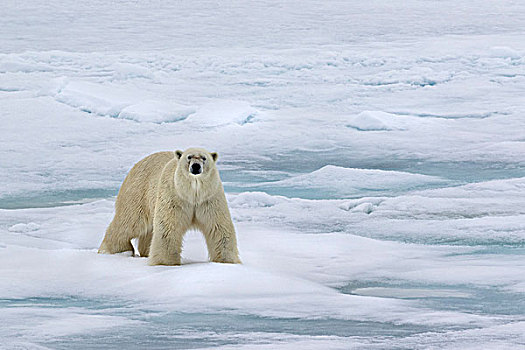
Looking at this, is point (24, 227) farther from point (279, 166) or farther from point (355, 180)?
point (279, 166)

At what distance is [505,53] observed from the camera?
18.4 metres

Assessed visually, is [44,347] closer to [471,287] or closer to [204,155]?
[204,155]

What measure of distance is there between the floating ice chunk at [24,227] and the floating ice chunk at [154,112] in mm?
6076

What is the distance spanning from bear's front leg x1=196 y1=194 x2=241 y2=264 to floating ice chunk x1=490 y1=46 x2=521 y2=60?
49.2 ft

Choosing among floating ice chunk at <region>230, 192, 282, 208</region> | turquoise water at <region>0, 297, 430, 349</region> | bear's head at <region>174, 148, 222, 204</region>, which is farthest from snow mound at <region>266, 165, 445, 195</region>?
turquoise water at <region>0, 297, 430, 349</region>

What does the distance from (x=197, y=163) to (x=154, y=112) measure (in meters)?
8.45

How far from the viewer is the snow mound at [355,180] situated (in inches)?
320

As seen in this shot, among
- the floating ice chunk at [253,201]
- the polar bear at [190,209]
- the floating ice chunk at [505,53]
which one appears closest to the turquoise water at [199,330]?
the polar bear at [190,209]

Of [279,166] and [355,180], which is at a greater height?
[279,166]

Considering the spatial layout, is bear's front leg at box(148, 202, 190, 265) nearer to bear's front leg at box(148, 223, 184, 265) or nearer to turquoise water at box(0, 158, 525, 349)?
bear's front leg at box(148, 223, 184, 265)

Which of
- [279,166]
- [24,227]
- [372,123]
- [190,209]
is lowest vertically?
[190,209]

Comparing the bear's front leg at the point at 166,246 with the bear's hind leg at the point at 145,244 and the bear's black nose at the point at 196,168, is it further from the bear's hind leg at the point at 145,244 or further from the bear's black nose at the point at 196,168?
the bear's hind leg at the point at 145,244

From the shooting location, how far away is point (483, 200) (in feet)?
23.5

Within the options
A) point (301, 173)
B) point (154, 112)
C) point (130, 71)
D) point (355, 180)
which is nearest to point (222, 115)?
point (154, 112)
